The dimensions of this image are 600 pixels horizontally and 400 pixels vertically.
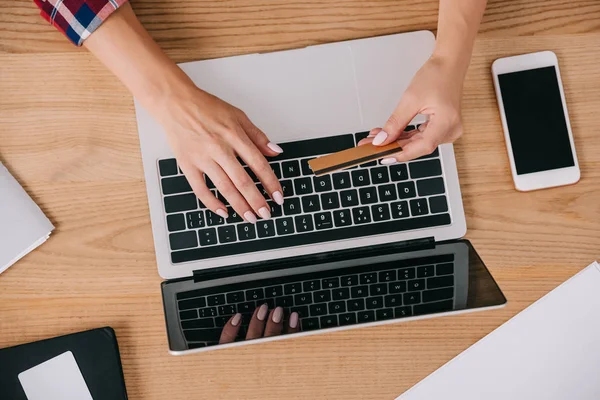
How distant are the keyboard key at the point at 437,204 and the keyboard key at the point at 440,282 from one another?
8cm

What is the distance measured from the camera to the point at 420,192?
2.39ft

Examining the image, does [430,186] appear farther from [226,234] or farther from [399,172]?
[226,234]

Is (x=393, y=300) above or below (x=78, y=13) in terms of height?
below

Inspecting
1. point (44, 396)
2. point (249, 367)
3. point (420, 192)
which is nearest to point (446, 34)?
point (420, 192)

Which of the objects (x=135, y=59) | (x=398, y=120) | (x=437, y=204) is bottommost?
(x=437, y=204)

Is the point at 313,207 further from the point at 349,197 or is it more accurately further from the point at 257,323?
the point at 257,323

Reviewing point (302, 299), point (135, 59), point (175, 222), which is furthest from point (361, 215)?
point (135, 59)

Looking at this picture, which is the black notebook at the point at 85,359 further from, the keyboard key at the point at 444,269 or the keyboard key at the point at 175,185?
the keyboard key at the point at 444,269

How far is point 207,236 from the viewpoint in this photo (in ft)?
2.35

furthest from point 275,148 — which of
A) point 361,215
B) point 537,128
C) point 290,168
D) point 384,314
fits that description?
point 537,128

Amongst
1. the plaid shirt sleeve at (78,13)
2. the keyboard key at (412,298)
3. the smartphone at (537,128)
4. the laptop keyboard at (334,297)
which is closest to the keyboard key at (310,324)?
the laptop keyboard at (334,297)

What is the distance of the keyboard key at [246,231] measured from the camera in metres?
0.72

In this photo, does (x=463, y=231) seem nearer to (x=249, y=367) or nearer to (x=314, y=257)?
(x=314, y=257)

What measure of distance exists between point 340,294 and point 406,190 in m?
0.15
